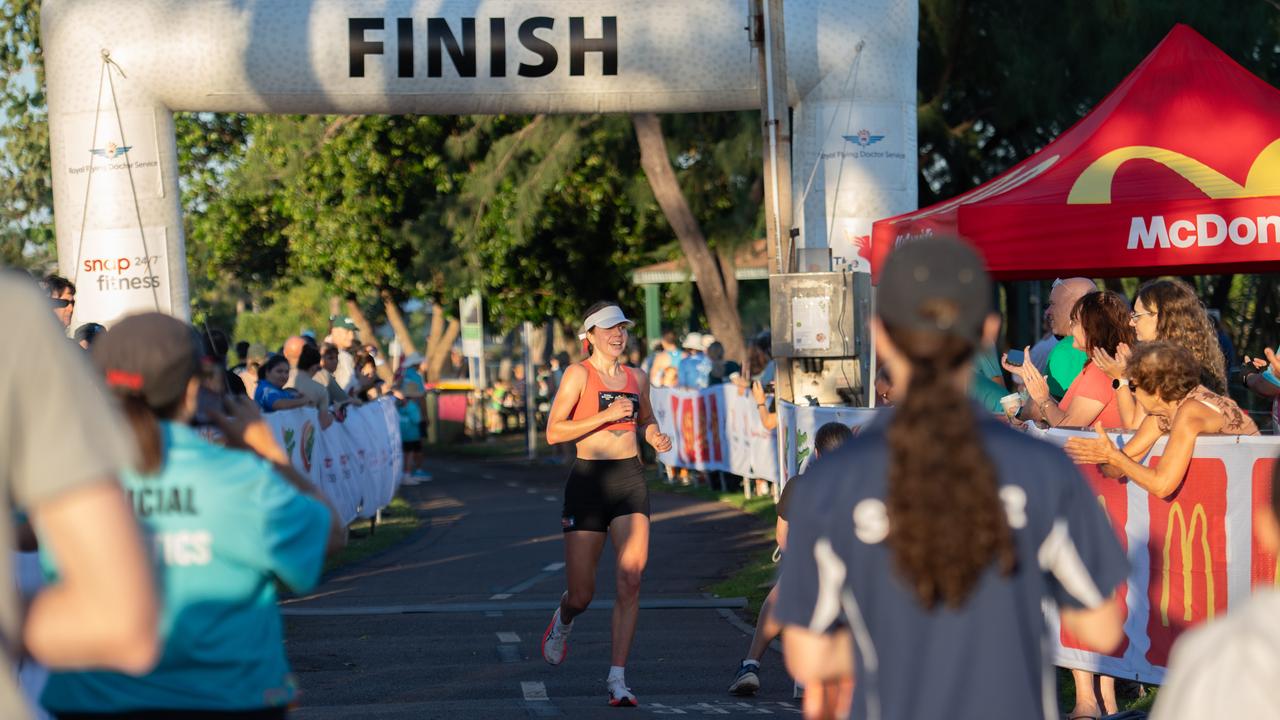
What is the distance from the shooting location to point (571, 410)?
29.5 ft

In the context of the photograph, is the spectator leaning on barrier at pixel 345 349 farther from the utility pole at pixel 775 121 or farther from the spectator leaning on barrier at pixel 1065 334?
the spectator leaning on barrier at pixel 1065 334

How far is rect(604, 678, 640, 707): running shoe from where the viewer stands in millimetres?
8188

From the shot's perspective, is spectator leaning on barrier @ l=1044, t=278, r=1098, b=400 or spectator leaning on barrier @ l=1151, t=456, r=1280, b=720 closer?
spectator leaning on barrier @ l=1151, t=456, r=1280, b=720

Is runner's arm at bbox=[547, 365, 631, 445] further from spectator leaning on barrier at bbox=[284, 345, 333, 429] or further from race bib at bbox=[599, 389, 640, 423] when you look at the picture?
spectator leaning on barrier at bbox=[284, 345, 333, 429]

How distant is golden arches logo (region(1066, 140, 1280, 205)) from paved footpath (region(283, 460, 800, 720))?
3149 mm

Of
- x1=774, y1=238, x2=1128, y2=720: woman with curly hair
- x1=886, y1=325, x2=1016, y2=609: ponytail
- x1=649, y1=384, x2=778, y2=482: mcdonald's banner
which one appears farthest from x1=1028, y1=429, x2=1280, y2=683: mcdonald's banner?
x1=649, y1=384, x2=778, y2=482: mcdonald's banner

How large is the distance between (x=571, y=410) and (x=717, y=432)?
12.7 metres

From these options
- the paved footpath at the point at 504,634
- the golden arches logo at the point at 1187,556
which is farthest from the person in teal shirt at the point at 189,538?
the golden arches logo at the point at 1187,556

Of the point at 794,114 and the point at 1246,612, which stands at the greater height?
the point at 794,114

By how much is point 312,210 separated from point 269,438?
1329 inches

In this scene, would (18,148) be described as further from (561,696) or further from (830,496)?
(830,496)

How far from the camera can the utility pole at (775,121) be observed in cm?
1251

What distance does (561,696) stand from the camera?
8.56 m

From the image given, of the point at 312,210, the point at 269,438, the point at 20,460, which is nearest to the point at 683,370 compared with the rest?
the point at 312,210
